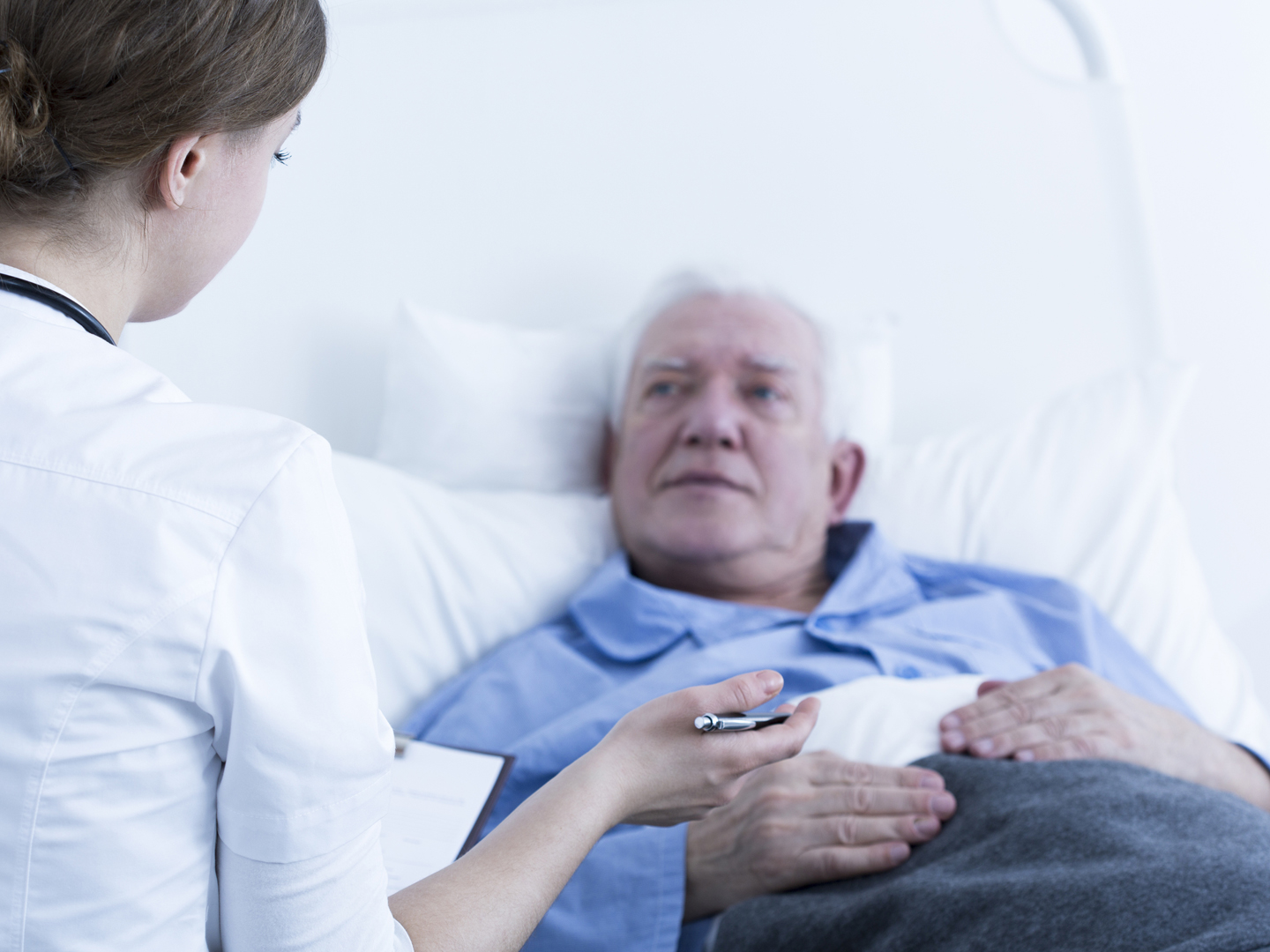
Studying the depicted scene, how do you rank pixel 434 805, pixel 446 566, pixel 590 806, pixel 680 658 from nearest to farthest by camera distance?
pixel 590 806, pixel 434 805, pixel 680 658, pixel 446 566

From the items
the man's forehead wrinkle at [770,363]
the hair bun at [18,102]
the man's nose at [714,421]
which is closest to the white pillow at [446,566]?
the man's nose at [714,421]

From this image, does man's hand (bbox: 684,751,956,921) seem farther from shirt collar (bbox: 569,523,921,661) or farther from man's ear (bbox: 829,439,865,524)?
man's ear (bbox: 829,439,865,524)

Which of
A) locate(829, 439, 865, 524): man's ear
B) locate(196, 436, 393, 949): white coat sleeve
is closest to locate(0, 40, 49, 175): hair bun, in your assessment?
locate(196, 436, 393, 949): white coat sleeve

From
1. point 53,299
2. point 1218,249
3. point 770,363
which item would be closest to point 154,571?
point 53,299

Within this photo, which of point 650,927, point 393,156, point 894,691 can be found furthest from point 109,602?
point 393,156

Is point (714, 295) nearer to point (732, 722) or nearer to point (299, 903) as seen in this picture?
point (732, 722)

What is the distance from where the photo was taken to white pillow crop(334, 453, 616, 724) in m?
1.30

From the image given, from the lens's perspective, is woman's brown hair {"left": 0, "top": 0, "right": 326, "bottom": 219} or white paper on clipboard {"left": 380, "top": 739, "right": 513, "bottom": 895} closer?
woman's brown hair {"left": 0, "top": 0, "right": 326, "bottom": 219}

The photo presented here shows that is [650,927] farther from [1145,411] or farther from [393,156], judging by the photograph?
[393,156]

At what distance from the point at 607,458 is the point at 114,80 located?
4.02 ft

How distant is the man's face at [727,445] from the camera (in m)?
1.42

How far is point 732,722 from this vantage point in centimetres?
70

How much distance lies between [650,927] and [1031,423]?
110 cm

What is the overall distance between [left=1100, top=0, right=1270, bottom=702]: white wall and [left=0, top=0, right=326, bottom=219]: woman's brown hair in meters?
1.60
